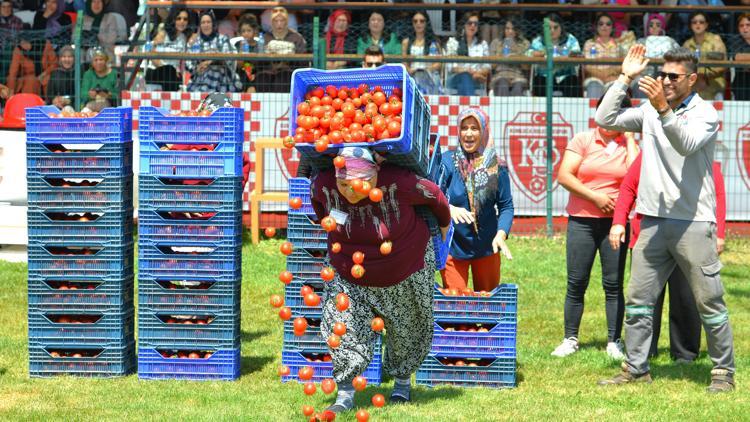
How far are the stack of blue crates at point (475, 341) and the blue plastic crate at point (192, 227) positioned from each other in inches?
60.6

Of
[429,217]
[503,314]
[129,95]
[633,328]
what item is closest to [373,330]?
[429,217]

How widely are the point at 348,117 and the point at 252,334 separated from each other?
371cm

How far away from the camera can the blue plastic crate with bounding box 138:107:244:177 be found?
26.0 ft

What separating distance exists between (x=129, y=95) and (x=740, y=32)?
896 cm

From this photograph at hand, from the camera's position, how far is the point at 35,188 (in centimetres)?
812

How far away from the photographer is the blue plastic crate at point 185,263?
8.04 meters

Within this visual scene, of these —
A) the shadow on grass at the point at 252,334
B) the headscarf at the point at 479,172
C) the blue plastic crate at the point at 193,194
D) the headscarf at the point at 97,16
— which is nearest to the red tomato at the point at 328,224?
the blue plastic crate at the point at 193,194

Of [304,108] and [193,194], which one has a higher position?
[304,108]

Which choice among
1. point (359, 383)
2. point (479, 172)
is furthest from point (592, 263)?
point (359, 383)

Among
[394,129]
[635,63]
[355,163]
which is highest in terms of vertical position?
[635,63]

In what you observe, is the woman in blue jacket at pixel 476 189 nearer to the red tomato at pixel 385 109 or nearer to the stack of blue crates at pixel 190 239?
the stack of blue crates at pixel 190 239

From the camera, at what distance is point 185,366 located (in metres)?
8.13

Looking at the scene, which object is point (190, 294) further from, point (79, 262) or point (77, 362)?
point (77, 362)

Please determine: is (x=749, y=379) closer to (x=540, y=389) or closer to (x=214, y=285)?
(x=540, y=389)
